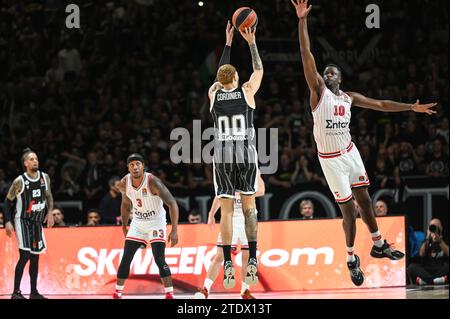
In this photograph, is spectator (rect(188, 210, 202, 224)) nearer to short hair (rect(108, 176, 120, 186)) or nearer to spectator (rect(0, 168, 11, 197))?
short hair (rect(108, 176, 120, 186))

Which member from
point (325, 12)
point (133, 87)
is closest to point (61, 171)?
point (133, 87)

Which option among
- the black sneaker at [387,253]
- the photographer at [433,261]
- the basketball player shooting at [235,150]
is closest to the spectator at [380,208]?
the photographer at [433,261]

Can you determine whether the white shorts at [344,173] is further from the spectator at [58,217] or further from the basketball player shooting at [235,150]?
the spectator at [58,217]

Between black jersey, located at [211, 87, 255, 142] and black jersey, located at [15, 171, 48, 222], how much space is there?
3716 millimetres

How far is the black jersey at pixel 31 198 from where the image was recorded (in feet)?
44.9

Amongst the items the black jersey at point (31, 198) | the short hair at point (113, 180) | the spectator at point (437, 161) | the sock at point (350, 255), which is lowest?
the sock at point (350, 255)

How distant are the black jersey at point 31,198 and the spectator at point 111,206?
225cm

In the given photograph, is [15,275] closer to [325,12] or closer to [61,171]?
[61,171]

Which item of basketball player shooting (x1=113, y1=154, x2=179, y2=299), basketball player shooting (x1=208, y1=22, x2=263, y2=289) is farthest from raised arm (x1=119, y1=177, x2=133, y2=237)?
basketball player shooting (x1=208, y1=22, x2=263, y2=289)

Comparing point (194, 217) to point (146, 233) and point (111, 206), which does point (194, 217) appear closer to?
point (111, 206)

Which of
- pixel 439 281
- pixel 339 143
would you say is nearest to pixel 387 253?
pixel 339 143

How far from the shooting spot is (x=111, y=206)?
16047 millimetres

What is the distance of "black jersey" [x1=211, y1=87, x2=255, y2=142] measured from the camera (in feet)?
36.5

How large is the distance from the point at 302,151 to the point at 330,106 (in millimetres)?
5670
